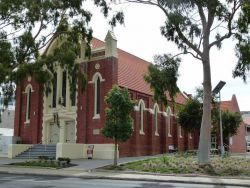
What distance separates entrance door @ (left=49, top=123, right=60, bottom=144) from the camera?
129 ft

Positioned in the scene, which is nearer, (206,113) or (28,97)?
(206,113)

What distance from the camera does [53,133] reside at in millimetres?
39594

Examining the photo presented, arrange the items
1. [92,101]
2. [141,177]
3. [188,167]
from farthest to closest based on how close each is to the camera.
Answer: [92,101]
[188,167]
[141,177]

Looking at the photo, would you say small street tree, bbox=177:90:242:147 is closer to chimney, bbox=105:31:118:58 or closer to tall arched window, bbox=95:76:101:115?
tall arched window, bbox=95:76:101:115

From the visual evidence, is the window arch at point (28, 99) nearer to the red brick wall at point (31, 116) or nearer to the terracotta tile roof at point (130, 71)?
the red brick wall at point (31, 116)

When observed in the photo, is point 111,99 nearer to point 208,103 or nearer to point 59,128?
point 208,103

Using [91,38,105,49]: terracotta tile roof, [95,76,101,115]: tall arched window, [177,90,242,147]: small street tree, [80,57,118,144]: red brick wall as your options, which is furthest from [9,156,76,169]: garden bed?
[177,90,242,147]: small street tree

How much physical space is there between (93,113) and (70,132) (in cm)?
348

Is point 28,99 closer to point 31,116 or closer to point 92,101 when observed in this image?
point 31,116

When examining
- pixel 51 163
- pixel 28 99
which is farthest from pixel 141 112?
pixel 51 163

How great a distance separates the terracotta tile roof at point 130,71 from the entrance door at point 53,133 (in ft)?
24.2

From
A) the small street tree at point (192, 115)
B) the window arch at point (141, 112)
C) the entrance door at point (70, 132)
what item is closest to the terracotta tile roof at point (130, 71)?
the window arch at point (141, 112)

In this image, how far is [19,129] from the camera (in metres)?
41.7

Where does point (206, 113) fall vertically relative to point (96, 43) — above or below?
below
